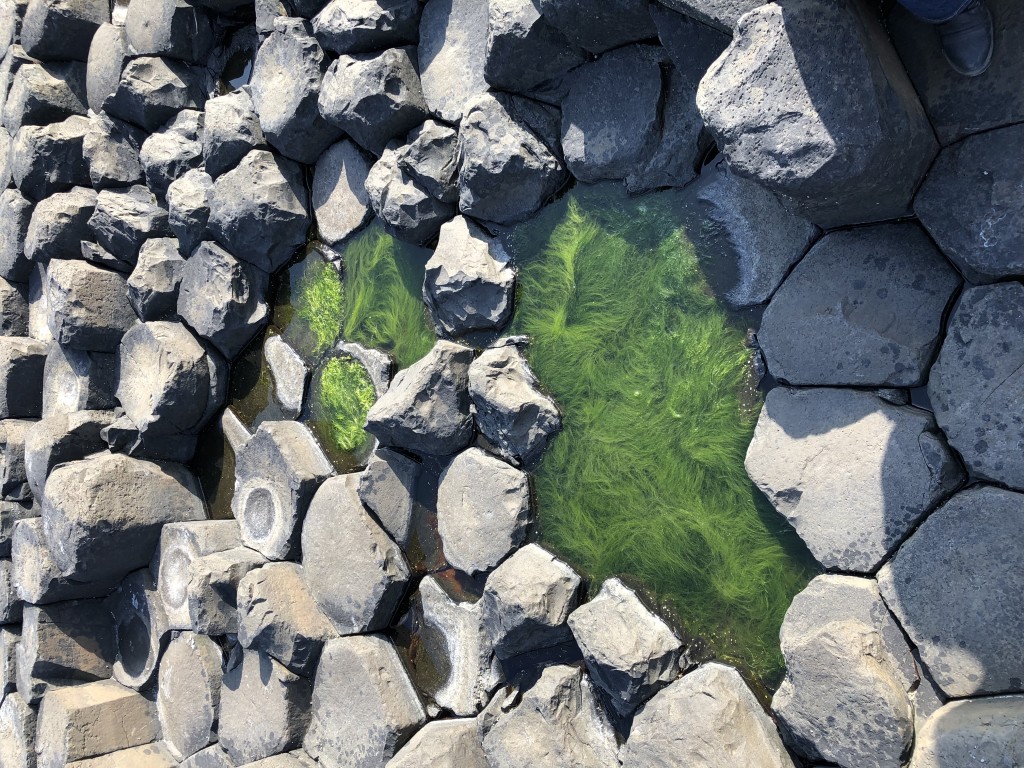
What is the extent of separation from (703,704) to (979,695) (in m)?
0.55

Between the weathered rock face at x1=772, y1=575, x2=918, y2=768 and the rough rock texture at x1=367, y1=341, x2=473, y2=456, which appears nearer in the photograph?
the weathered rock face at x1=772, y1=575, x2=918, y2=768

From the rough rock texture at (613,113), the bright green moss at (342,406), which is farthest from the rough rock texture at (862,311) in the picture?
the bright green moss at (342,406)

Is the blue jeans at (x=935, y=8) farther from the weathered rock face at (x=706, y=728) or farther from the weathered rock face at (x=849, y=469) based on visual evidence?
the weathered rock face at (x=706, y=728)

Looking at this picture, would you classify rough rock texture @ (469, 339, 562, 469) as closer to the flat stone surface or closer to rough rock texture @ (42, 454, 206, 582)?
the flat stone surface

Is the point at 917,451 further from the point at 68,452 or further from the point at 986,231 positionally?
the point at 68,452

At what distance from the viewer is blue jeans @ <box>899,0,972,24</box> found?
130 cm

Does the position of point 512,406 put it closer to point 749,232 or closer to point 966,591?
point 749,232

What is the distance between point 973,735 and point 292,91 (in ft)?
8.61

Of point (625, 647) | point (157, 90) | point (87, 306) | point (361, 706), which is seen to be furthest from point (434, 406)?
point (157, 90)

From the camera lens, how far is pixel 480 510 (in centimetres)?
227

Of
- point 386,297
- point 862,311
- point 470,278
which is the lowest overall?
point 386,297

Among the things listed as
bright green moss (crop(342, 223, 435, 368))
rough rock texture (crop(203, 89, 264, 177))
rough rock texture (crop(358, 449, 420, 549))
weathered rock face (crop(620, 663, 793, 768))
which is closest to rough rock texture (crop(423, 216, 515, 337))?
bright green moss (crop(342, 223, 435, 368))

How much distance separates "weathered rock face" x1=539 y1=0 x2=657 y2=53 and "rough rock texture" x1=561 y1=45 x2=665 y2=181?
1.9 inches

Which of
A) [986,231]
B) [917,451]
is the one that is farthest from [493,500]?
[986,231]
